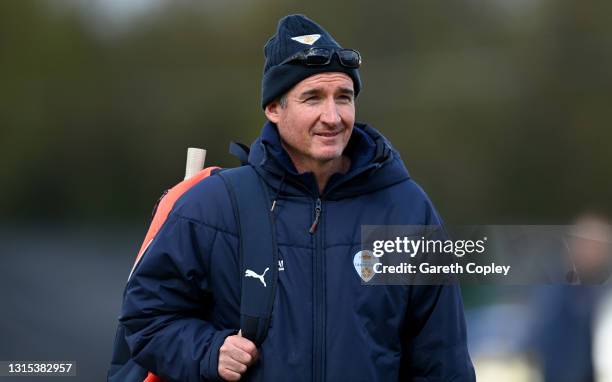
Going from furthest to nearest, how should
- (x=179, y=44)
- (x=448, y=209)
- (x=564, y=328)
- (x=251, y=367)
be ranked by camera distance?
(x=179, y=44) → (x=448, y=209) → (x=564, y=328) → (x=251, y=367)

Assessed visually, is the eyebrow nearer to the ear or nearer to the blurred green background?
the ear

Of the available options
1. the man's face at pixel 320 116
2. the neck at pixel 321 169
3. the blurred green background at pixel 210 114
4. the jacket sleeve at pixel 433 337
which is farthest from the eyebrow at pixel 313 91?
the blurred green background at pixel 210 114

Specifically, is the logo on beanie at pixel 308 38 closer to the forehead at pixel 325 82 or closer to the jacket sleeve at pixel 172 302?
the forehead at pixel 325 82

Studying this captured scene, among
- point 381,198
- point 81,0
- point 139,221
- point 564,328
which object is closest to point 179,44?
point 81,0

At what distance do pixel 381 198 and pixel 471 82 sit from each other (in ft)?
6.82

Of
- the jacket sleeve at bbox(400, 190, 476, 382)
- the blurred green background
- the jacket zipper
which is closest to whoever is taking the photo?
the jacket zipper

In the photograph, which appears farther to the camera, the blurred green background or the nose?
the blurred green background

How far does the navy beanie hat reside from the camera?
1.46 metres

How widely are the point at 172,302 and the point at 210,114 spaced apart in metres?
2.03

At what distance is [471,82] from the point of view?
11.2 feet

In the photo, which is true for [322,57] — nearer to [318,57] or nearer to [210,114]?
[318,57]

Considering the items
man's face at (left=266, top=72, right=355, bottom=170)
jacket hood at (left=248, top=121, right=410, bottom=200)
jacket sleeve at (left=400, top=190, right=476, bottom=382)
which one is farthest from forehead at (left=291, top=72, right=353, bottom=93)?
jacket sleeve at (left=400, top=190, right=476, bottom=382)

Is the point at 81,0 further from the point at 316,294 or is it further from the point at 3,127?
the point at 316,294

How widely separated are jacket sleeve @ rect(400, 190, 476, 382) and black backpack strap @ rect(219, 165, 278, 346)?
0.81 ft
